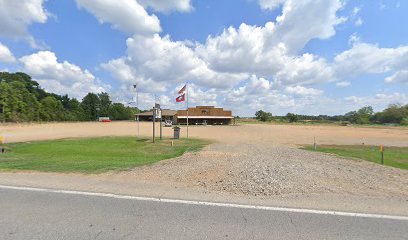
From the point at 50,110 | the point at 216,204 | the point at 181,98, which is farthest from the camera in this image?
the point at 50,110

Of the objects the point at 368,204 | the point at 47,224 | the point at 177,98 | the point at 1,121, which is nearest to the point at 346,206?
the point at 368,204

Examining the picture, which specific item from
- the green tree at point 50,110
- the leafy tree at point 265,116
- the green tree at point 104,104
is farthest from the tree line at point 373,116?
the green tree at point 50,110

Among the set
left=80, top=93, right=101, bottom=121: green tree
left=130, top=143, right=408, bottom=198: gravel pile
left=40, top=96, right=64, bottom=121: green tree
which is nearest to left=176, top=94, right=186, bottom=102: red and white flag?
left=130, top=143, right=408, bottom=198: gravel pile

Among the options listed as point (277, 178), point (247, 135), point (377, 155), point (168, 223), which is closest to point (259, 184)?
point (277, 178)

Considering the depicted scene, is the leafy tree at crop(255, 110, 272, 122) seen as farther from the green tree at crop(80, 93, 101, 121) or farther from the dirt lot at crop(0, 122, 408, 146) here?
the green tree at crop(80, 93, 101, 121)

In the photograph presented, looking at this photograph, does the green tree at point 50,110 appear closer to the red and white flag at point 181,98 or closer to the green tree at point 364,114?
the red and white flag at point 181,98

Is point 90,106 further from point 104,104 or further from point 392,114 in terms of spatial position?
point 392,114

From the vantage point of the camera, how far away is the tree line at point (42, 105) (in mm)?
71812

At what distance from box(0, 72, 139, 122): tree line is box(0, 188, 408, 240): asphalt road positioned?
239 feet

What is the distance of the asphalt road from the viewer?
3.82 m

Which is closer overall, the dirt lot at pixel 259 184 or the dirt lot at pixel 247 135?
the dirt lot at pixel 259 184

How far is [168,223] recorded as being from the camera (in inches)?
167

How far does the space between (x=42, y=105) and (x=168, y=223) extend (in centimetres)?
10067

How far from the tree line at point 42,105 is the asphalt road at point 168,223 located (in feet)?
239
